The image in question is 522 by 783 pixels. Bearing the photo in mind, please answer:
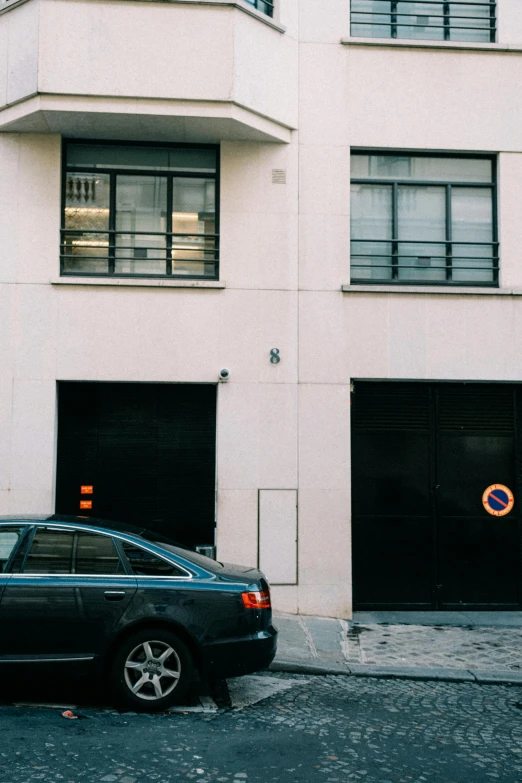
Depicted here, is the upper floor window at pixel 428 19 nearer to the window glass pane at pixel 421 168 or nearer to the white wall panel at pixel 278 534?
the window glass pane at pixel 421 168

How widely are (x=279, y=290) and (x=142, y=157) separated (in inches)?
109

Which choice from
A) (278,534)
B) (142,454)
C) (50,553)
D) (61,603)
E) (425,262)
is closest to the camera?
(61,603)

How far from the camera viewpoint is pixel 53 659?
6.44 metres

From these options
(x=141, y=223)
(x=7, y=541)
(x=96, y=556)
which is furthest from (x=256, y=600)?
(x=141, y=223)

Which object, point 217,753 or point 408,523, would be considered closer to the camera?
point 217,753

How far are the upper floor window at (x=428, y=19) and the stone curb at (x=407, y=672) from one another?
893cm

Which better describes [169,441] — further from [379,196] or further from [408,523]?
[379,196]

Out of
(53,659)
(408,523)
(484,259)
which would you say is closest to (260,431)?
(408,523)

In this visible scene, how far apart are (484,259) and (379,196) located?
1814 millimetres

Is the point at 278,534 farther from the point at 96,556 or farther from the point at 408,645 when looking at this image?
the point at 96,556

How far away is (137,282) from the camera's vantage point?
10.8m

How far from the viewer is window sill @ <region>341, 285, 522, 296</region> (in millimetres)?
11094

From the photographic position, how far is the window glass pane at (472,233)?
1161cm


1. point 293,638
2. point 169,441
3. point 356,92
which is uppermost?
point 356,92
